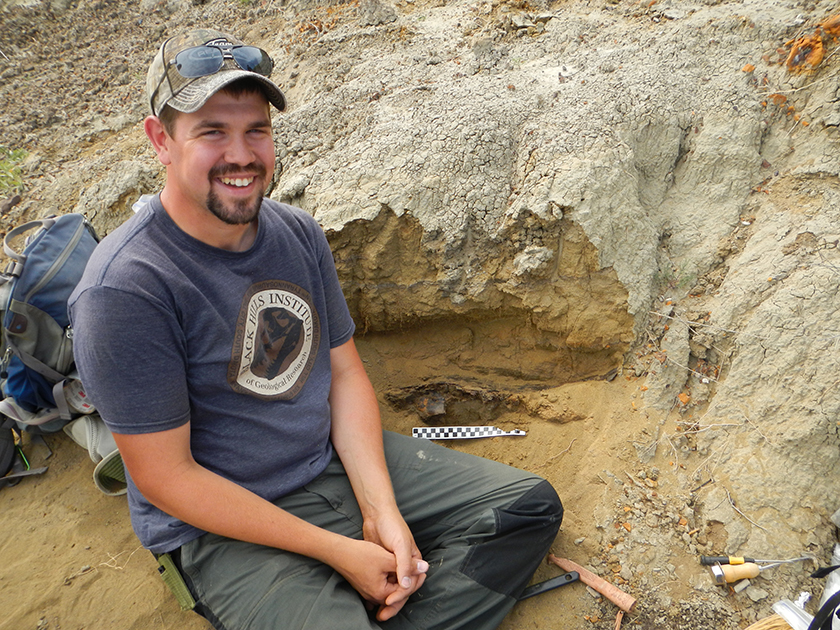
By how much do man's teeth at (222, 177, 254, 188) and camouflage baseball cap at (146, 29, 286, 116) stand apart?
21 cm

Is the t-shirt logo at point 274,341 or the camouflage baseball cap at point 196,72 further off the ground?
the camouflage baseball cap at point 196,72

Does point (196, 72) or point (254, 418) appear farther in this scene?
point (254, 418)

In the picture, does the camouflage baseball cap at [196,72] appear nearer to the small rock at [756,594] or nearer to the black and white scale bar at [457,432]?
the black and white scale bar at [457,432]

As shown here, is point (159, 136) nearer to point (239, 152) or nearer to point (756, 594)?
point (239, 152)

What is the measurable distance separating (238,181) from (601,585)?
6.59 ft

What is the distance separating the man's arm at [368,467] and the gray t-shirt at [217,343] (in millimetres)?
92

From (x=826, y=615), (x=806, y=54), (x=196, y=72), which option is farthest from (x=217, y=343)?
(x=806, y=54)

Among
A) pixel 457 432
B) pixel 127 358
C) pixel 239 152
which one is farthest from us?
pixel 457 432

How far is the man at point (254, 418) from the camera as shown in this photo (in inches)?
60.2

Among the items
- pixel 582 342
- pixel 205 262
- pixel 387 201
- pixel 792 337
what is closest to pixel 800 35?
pixel 792 337

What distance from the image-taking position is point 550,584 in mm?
2088

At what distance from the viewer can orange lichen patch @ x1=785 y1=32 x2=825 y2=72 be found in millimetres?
2641

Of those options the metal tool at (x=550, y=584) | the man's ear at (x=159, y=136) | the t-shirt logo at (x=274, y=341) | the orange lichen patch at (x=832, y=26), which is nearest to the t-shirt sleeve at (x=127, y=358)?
the t-shirt logo at (x=274, y=341)

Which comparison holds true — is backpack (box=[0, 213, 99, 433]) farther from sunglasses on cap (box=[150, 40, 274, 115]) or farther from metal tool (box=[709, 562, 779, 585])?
metal tool (box=[709, 562, 779, 585])
